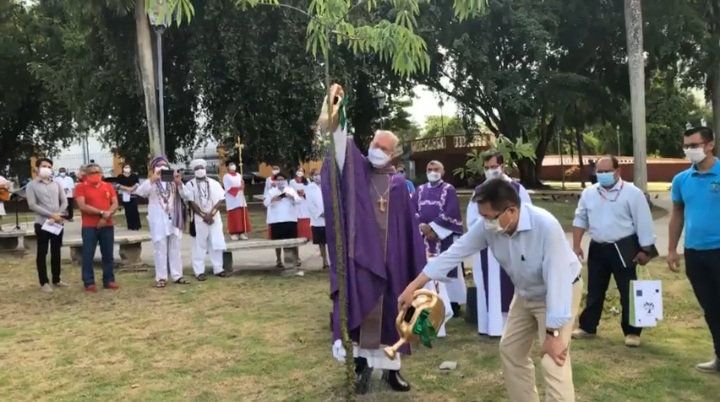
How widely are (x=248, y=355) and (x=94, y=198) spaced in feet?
14.2

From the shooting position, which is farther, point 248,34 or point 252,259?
point 248,34

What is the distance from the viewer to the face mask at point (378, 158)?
16.0 ft

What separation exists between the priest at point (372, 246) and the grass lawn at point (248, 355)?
1.37 feet

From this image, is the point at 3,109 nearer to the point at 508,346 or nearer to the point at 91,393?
the point at 91,393

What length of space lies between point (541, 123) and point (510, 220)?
29.4 m

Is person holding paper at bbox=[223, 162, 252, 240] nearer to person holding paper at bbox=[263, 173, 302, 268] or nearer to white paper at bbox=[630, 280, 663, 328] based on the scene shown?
person holding paper at bbox=[263, 173, 302, 268]

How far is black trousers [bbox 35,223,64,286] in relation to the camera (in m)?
9.55

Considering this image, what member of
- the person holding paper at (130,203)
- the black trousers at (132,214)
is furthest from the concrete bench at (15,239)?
the black trousers at (132,214)

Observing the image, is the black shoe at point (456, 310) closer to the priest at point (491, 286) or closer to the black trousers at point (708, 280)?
the priest at point (491, 286)

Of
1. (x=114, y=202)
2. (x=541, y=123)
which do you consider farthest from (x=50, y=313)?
(x=541, y=123)

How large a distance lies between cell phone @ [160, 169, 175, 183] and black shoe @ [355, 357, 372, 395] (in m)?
5.81

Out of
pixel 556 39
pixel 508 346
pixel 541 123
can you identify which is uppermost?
pixel 556 39

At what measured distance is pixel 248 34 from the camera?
20906 mm

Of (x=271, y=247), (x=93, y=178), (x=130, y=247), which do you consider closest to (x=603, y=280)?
(x=271, y=247)
